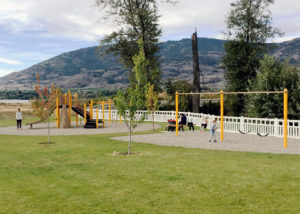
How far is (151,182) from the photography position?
9039mm

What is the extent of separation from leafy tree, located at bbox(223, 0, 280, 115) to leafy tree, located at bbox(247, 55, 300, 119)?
31.7 feet

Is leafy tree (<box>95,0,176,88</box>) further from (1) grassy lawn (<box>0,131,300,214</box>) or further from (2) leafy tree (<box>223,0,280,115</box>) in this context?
(1) grassy lawn (<box>0,131,300,214</box>)

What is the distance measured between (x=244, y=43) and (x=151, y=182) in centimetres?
3516

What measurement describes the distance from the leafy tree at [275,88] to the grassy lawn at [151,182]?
1557 centimetres

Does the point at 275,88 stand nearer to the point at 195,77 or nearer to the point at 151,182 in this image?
the point at 195,77

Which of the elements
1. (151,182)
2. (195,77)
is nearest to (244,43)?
(195,77)

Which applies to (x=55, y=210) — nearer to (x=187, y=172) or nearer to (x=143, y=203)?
(x=143, y=203)

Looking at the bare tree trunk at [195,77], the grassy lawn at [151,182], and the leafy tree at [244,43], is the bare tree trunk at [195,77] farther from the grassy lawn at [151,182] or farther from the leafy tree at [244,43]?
the grassy lawn at [151,182]

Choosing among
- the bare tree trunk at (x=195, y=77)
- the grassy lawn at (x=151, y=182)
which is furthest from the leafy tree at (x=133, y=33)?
the grassy lawn at (x=151, y=182)

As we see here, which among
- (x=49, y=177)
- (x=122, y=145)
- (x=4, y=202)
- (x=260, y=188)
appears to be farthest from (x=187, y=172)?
(x=122, y=145)

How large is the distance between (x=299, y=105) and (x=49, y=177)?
75.3 ft

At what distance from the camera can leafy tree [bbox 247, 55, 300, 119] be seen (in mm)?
27594

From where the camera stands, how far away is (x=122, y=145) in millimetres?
16703

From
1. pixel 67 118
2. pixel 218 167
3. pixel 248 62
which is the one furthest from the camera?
pixel 248 62
